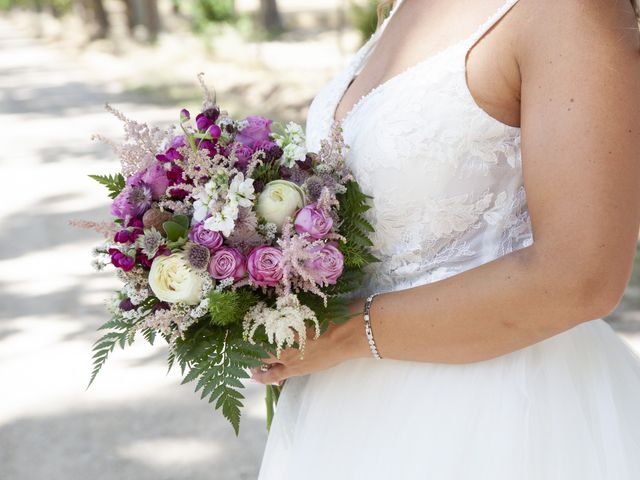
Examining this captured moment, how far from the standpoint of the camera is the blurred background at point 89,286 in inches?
156

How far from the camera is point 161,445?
13.1 feet

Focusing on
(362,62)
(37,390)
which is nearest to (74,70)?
(37,390)

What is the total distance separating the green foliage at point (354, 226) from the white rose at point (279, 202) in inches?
4.4

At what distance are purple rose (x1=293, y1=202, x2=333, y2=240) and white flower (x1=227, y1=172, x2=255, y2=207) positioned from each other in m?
0.10

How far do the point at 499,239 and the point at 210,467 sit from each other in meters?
2.53

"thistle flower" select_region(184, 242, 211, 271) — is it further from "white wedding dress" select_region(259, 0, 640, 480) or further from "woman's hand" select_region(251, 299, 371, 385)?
"white wedding dress" select_region(259, 0, 640, 480)

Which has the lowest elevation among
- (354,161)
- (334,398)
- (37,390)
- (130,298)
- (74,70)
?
(74,70)

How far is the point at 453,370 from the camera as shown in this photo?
5.63 feet

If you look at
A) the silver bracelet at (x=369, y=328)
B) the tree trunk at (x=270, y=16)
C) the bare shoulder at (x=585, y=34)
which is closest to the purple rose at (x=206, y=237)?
the silver bracelet at (x=369, y=328)

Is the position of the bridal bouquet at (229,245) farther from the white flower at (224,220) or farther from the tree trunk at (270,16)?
the tree trunk at (270,16)

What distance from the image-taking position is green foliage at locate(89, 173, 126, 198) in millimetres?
1852

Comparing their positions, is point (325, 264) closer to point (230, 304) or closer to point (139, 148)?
point (230, 304)

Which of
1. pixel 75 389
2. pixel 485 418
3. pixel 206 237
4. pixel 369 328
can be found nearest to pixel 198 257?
pixel 206 237

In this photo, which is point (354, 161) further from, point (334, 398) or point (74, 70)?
point (74, 70)
